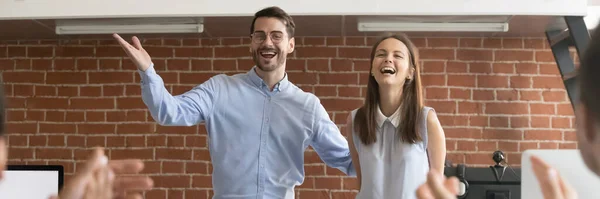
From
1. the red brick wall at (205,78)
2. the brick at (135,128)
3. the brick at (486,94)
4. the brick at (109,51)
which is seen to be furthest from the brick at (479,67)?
the brick at (109,51)

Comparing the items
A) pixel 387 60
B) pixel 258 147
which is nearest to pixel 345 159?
pixel 258 147

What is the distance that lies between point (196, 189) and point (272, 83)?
1364 millimetres

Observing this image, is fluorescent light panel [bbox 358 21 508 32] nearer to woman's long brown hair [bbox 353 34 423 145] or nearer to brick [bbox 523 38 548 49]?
brick [bbox 523 38 548 49]

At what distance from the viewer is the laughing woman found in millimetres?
2029

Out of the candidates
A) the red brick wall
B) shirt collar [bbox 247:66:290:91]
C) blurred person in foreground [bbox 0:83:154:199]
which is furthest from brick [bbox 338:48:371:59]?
blurred person in foreground [bbox 0:83:154:199]

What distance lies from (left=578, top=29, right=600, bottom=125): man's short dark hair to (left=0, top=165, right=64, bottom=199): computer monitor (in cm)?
258

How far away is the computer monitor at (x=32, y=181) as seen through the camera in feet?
8.98

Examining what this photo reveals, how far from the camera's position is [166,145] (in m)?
3.58

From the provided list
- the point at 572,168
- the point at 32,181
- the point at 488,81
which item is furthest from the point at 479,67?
the point at 572,168

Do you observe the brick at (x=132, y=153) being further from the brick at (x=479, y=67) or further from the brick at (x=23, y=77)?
Result: the brick at (x=479, y=67)

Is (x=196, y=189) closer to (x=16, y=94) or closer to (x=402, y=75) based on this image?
(x=16, y=94)

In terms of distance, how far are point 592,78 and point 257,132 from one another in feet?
6.32

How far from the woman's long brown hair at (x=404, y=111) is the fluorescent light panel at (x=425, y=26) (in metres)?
0.79

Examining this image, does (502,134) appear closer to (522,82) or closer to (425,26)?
(522,82)
